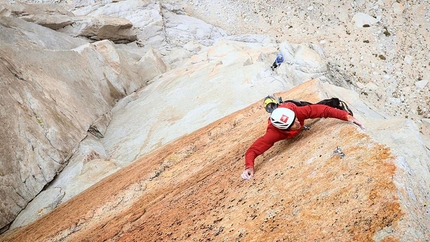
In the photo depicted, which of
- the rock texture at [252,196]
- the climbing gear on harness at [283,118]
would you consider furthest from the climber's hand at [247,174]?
the climbing gear on harness at [283,118]

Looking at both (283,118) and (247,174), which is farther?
(283,118)

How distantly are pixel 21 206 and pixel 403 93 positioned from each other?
29.9 metres

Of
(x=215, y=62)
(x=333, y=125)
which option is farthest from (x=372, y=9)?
(x=333, y=125)

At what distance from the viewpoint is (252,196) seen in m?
5.96

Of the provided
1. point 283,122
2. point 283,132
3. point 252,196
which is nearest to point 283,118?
point 283,122

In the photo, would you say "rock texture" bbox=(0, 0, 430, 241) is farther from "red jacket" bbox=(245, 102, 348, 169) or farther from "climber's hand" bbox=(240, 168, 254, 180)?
"red jacket" bbox=(245, 102, 348, 169)

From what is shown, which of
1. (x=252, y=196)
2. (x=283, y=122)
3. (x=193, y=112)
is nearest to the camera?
(x=252, y=196)

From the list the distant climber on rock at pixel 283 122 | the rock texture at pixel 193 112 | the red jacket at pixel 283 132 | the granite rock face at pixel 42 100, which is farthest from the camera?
the granite rock face at pixel 42 100

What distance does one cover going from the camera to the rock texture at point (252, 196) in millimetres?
4430

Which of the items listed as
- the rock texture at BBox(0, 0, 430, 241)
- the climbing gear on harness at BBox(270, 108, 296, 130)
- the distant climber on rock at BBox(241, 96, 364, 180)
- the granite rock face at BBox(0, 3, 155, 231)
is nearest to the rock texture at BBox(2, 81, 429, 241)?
the rock texture at BBox(0, 0, 430, 241)

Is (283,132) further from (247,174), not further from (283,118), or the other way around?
(247,174)

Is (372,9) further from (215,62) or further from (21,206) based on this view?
(21,206)

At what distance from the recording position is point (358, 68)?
31344mm

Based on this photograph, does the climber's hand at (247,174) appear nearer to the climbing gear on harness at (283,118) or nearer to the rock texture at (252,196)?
the rock texture at (252,196)
